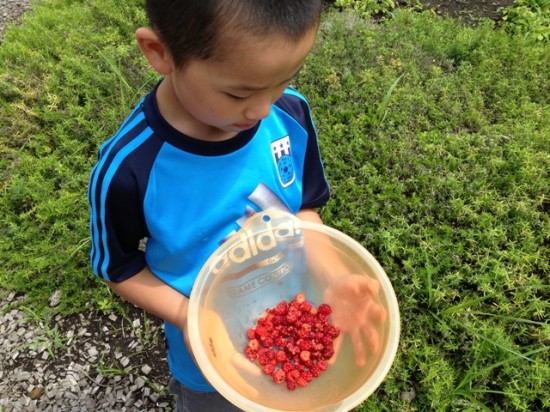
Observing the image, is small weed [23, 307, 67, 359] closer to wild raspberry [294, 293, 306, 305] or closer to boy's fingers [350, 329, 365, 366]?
wild raspberry [294, 293, 306, 305]

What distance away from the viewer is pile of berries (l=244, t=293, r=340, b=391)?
1621 millimetres

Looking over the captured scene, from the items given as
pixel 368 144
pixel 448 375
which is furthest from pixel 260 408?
pixel 368 144

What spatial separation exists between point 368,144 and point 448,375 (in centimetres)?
149

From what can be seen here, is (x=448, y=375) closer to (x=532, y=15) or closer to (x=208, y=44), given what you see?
(x=208, y=44)

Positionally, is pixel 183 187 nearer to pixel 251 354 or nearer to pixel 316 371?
pixel 251 354

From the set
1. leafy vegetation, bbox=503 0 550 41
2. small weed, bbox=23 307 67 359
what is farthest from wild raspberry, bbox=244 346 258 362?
leafy vegetation, bbox=503 0 550 41

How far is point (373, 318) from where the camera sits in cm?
153

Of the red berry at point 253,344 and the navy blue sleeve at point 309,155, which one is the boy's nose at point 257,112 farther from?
the red berry at point 253,344

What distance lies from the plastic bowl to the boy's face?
0.37 m

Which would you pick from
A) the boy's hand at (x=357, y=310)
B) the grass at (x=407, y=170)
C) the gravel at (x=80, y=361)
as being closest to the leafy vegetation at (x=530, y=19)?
the grass at (x=407, y=170)

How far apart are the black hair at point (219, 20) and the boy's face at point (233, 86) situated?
0.02 meters

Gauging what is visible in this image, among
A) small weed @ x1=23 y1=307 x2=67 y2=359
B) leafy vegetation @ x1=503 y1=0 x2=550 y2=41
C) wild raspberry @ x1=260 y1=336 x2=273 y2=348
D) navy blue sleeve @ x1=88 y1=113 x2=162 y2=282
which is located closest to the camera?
navy blue sleeve @ x1=88 y1=113 x2=162 y2=282

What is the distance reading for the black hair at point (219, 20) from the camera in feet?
3.38

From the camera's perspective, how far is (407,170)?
3.05 metres
